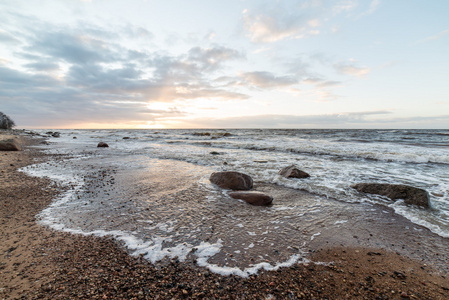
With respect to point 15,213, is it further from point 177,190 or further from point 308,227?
point 308,227

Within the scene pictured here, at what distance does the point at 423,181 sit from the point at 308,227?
717cm

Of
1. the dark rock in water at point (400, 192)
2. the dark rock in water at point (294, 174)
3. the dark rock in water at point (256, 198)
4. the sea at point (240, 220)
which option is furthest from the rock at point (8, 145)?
the dark rock in water at point (400, 192)

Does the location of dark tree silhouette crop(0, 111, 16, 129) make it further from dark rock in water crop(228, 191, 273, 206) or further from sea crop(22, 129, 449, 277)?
A: dark rock in water crop(228, 191, 273, 206)

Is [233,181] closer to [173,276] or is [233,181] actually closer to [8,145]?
[173,276]

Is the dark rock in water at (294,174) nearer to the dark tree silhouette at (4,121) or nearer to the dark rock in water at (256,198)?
the dark rock in water at (256,198)

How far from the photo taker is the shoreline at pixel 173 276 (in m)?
2.42

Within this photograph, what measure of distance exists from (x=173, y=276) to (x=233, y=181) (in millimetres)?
4418

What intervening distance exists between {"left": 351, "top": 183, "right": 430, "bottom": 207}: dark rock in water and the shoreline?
327 cm

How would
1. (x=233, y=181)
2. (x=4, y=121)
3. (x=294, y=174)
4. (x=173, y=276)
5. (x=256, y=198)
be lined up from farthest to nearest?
(x=4, y=121), (x=294, y=174), (x=233, y=181), (x=256, y=198), (x=173, y=276)

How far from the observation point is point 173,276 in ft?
8.87

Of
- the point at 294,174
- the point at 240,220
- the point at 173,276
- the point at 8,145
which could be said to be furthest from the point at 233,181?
the point at 8,145

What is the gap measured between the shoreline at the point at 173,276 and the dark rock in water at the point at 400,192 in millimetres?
3267

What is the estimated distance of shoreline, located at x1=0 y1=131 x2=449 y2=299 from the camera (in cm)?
242

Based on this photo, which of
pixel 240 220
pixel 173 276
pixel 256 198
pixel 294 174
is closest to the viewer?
pixel 173 276
